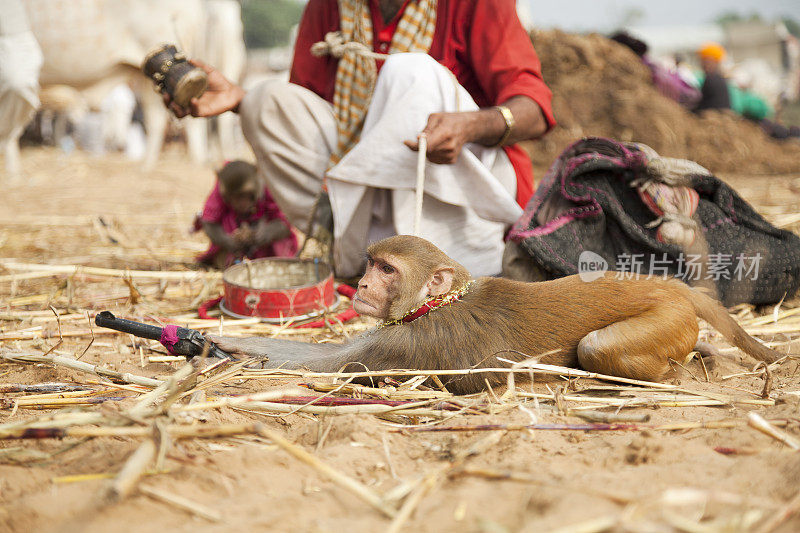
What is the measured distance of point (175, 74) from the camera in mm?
3768

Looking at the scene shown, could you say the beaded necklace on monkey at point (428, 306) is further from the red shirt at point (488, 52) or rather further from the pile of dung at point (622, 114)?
the pile of dung at point (622, 114)

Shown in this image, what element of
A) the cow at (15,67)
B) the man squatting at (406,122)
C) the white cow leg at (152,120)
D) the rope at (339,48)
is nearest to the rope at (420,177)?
the man squatting at (406,122)

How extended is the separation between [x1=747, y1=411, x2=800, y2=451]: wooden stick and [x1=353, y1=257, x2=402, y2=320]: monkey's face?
4.20 feet

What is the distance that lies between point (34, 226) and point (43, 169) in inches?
237

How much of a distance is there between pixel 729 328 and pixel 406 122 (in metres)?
1.94

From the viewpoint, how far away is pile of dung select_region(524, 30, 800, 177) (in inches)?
376

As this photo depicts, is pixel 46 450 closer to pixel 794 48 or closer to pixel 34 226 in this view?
pixel 34 226

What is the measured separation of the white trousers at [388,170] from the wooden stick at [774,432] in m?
2.08

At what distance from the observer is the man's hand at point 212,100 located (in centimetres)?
A: 395

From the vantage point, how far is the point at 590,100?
32.2 feet

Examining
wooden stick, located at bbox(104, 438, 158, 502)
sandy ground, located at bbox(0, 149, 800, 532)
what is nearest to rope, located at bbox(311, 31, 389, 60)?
sandy ground, located at bbox(0, 149, 800, 532)

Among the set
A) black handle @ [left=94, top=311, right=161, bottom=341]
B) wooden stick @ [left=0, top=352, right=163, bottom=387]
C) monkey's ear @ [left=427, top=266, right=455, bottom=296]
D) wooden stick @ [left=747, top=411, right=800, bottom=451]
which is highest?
monkey's ear @ [left=427, top=266, right=455, bottom=296]

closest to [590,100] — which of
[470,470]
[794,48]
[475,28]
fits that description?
[475,28]

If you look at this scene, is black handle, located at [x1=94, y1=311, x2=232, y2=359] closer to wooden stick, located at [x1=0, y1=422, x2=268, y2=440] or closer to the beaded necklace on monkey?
the beaded necklace on monkey
